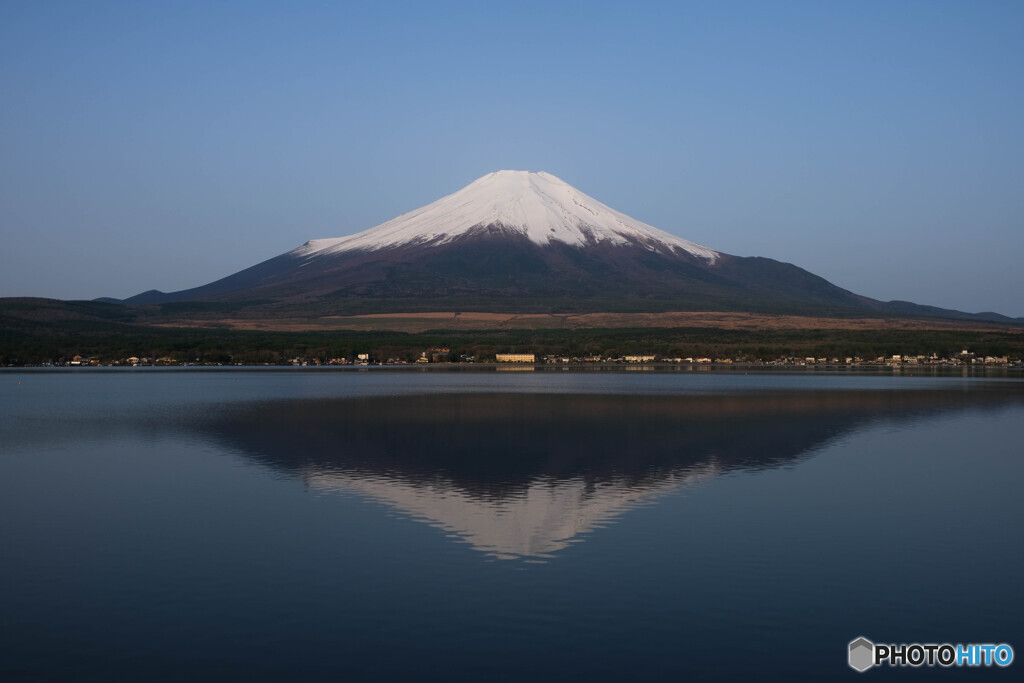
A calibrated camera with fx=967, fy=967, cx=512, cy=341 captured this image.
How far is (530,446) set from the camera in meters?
29.0

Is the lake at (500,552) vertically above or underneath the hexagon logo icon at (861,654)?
above

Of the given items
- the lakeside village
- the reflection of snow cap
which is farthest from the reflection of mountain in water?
the lakeside village

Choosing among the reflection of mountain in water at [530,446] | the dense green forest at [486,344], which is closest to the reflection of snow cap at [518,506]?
the reflection of mountain in water at [530,446]

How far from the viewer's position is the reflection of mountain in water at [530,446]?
18.8m

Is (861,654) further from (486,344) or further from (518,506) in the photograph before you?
(486,344)

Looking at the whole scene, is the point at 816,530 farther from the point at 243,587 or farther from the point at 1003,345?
the point at 1003,345

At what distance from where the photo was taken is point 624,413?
134 ft

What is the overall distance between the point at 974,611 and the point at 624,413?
28486 millimetres

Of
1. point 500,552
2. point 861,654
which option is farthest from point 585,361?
point 861,654

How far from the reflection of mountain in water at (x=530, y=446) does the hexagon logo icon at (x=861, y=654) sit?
5.42 metres

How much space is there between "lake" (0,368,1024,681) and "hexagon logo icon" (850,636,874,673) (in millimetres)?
137

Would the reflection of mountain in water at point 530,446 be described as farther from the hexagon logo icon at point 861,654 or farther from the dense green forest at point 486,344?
the dense green forest at point 486,344

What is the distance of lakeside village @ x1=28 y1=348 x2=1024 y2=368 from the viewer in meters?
115

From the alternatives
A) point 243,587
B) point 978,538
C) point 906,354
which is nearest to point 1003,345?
point 906,354
